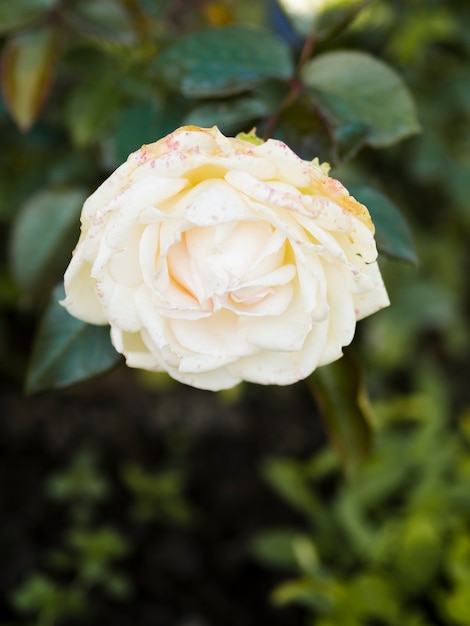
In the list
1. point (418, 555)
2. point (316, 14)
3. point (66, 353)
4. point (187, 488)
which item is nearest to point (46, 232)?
point (66, 353)

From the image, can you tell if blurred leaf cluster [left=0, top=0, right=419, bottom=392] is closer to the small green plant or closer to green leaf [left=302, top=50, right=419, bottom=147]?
green leaf [left=302, top=50, right=419, bottom=147]

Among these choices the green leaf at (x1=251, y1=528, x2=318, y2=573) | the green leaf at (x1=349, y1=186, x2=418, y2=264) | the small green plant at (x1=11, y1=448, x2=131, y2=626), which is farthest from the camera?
the green leaf at (x1=251, y1=528, x2=318, y2=573)

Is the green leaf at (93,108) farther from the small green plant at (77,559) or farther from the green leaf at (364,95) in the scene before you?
the small green plant at (77,559)

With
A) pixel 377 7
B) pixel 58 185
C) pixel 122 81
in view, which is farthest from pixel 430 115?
pixel 58 185

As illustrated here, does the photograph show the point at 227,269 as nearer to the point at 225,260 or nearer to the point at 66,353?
the point at 225,260

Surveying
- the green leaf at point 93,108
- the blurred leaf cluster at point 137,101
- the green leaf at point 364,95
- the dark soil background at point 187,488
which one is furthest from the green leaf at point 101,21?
the dark soil background at point 187,488

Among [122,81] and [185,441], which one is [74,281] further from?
[185,441]

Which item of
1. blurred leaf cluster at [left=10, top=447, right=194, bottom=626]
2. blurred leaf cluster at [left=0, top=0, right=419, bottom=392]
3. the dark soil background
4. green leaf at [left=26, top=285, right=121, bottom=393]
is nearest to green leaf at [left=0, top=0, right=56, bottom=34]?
blurred leaf cluster at [left=0, top=0, right=419, bottom=392]

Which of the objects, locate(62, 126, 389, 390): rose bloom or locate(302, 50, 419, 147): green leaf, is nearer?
locate(62, 126, 389, 390): rose bloom
